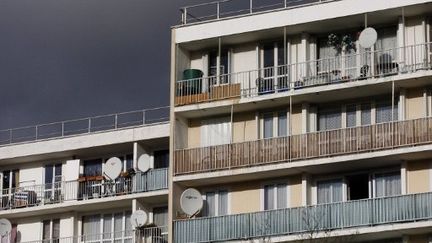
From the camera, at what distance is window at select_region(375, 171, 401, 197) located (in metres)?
73.9

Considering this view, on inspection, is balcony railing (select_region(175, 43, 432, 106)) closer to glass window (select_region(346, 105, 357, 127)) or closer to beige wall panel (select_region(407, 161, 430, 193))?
glass window (select_region(346, 105, 357, 127))

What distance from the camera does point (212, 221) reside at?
251 feet

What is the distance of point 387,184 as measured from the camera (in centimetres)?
7419

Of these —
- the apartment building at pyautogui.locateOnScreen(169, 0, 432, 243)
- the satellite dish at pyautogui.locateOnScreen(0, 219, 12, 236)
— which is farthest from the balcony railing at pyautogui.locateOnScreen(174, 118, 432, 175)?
the satellite dish at pyautogui.locateOnScreen(0, 219, 12, 236)

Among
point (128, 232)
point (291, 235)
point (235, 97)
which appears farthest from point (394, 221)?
point (128, 232)

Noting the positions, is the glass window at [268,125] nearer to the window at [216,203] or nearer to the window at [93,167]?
the window at [216,203]

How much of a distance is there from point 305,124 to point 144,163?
9.17 meters

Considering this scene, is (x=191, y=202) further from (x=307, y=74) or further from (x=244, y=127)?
(x=307, y=74)

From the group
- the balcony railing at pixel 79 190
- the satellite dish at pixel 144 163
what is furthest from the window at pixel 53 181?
the satellite dish at pixel 144 163

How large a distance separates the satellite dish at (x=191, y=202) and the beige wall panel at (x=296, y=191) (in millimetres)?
4032

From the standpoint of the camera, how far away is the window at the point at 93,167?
277 feet

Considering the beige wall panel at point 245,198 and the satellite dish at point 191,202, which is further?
the beige wall panel at point 245,198

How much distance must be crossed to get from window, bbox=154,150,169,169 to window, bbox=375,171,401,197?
39.6 ft

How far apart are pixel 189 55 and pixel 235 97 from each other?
3.85 meters
